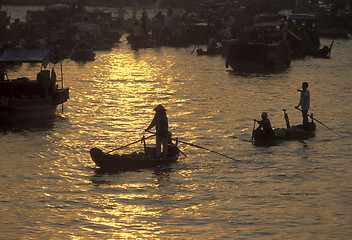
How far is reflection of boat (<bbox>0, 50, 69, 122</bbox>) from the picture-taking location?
2667cm

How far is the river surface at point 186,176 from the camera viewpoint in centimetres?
1530

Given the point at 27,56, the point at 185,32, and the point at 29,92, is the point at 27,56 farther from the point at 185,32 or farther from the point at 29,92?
the point at 185,32

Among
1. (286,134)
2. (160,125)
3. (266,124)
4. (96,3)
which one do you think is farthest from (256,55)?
(96,3)

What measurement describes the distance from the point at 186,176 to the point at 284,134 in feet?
19.6

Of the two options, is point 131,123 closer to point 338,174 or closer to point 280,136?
point 280,136

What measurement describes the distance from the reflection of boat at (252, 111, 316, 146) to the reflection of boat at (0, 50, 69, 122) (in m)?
9.71

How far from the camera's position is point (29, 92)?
28141 mm

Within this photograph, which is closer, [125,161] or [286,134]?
[125,161]

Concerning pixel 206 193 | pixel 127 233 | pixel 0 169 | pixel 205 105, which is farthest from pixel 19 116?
pixel 127 233

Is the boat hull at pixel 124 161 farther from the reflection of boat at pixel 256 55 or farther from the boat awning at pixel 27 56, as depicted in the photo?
the reflection of boat at pixel 256 55

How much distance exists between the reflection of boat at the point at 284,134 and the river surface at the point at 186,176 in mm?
366

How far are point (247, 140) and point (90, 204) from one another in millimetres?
8982

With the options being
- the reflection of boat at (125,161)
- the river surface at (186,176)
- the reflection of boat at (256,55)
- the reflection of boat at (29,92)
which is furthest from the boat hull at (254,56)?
the reflection of boat at (125,161)

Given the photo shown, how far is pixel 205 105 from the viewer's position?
106ft
